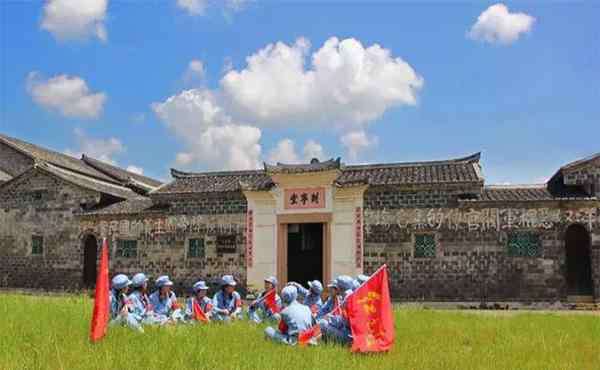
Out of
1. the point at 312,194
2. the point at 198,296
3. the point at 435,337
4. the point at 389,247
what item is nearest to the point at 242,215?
the point at 312,194

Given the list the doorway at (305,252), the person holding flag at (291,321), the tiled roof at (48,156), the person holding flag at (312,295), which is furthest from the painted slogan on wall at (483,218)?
the tiled roof at (48,156)

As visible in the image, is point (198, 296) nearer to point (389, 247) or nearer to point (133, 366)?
point (133, 366)

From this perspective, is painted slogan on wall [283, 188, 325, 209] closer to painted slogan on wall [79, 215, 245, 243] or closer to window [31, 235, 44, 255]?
painted slogan on wall [79, 215, 245, 243]

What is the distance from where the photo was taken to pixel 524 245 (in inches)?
693

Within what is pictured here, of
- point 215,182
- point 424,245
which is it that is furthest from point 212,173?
point 424,245

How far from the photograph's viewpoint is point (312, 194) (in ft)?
63.9

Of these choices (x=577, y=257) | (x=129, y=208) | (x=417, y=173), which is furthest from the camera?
(x=129, y=208)

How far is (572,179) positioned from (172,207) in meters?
11.9

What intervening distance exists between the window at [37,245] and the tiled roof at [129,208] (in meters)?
2.08

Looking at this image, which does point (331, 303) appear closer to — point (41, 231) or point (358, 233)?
point (358, 233)

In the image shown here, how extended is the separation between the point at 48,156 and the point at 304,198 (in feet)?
51.5

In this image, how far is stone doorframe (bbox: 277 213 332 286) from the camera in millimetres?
19172

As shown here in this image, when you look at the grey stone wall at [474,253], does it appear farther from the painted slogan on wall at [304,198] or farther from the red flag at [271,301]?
the red flag at [271,301]

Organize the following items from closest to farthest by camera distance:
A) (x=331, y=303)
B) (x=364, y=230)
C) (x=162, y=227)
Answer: (x=331, y=303) < (x=364, y=230) < (x=162, y=227)
